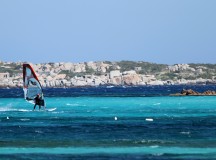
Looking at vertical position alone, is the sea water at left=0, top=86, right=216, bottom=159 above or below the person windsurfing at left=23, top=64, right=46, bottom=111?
below

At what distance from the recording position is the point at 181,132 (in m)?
50.0

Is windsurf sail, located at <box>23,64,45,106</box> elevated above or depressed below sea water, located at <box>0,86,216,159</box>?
above

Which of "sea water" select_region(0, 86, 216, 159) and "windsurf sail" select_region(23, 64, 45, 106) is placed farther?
"windsurf sail" select_region(23, 64, 45, 106)

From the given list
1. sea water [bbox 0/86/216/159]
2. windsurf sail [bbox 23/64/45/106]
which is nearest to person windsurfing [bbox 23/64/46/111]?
windsurf sail [bbox 23/64/45/106]

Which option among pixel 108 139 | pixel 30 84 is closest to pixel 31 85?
pixel 30 84

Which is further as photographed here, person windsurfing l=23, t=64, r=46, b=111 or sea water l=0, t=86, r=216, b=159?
person windsurfing l=23, t=64, r=46, b=111

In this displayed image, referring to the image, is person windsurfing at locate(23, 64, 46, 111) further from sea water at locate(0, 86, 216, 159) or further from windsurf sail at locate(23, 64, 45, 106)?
sea water at locate(0, 86, 216, 159)

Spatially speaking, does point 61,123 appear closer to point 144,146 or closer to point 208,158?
point 144,146

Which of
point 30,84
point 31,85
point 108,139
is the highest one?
point 30,84

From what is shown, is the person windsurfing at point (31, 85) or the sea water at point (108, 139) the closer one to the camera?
the sea water at point (108, 139)

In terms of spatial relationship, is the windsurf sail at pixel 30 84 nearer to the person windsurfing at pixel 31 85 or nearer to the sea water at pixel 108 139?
the person windsurfing at pixel 31 85

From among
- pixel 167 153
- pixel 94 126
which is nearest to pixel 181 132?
pixel 94 126

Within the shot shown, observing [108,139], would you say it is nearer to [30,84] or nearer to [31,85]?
[30,84]

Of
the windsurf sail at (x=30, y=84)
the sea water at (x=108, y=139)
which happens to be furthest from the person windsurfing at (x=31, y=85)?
the sea water at (x=108, y=139)
